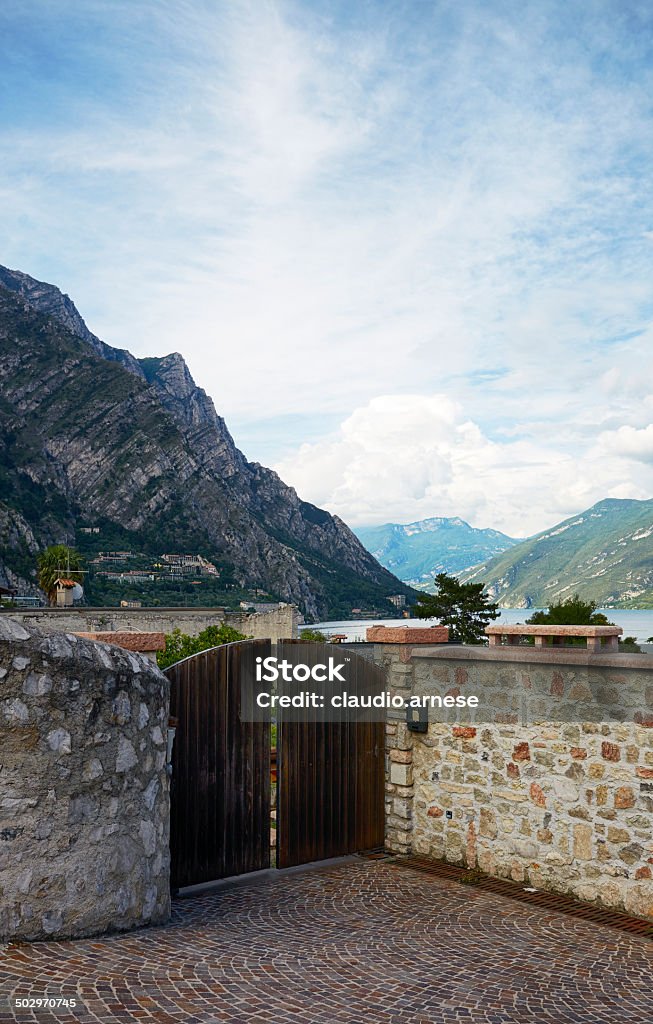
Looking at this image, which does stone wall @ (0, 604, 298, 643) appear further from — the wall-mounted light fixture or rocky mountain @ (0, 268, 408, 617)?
rocky mountain @ (0, 268, 408, 617)

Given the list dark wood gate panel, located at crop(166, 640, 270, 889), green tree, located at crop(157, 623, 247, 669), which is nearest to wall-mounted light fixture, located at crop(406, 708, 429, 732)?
dark wood gate panel, located at crop(166, 640, 270, 889)

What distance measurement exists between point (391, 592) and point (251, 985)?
481 feet

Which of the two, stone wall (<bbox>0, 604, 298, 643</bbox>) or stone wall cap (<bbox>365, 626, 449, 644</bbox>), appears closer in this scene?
stone wall cap (<bbox>365, 626, 449, 644</bbox>)

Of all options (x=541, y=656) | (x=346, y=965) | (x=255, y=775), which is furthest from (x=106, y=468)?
(x=346, y=965)

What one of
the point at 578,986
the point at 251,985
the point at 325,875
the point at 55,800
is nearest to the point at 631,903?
the point at 578,986

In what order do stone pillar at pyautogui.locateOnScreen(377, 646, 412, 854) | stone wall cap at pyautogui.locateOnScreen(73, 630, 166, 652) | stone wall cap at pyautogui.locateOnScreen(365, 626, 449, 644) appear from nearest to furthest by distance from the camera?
stone wall cap at pyautogui.locateOnScreen(73, 630, 166, 652) → stone pillar at pyautogui.locateOnScreen(377, 646, 412, 854) → stone wall cap at pyautogui.locateOnScreen(365, 626, 449, 644)

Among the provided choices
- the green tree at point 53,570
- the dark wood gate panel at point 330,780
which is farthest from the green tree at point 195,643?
the green tree at point 53,570

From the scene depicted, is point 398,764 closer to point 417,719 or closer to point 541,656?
point 417,719

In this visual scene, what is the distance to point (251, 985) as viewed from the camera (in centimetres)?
464

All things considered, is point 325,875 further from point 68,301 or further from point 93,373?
point 68,301

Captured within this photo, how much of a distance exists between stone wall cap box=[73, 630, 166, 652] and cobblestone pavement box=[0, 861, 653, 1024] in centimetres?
200

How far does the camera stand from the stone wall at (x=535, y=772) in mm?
6738

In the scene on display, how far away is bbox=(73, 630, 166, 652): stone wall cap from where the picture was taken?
5.90m

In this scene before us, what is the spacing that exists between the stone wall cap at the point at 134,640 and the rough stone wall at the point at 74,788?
26cm
